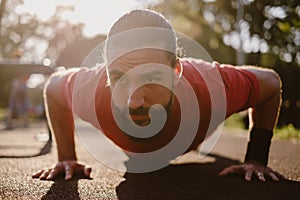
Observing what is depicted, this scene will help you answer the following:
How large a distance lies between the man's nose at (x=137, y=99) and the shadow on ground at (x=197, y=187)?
1.14 feet

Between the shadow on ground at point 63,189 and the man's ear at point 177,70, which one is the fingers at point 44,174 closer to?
the shadow on ground at point 63,189

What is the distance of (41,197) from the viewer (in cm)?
176

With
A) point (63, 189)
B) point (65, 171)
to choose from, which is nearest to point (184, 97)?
point (63, 189)

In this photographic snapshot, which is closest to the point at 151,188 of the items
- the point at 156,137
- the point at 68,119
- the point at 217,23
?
the point at 156,137

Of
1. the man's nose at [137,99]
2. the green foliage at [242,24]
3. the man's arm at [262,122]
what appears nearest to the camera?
the man's nose at [137,99]

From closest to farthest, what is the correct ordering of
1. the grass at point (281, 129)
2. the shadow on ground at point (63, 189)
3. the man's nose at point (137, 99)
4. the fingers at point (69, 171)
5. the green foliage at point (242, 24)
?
1. the man's nose at point (137, 99)
2. the shadow on ground at point (63, 189)
3. the fingers at point (69, 171)
4. the grass at point (281, 129)
5. the green foliage at point (242, 24)

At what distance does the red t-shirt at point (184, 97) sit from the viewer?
2.17 metres

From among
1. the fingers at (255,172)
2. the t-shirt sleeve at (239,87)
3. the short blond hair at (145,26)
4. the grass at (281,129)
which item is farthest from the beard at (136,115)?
the grass at (281,129)

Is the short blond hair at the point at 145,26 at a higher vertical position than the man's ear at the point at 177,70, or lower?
higher

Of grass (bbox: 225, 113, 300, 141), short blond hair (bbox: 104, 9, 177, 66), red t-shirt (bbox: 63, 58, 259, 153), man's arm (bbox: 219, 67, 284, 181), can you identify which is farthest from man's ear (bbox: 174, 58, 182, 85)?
grass (bbox: 225, 113, 300, 141)

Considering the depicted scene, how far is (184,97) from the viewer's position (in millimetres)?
2107

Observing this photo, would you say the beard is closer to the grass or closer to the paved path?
the paved path

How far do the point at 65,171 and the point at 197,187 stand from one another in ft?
2.29

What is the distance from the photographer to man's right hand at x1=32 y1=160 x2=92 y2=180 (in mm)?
2289
